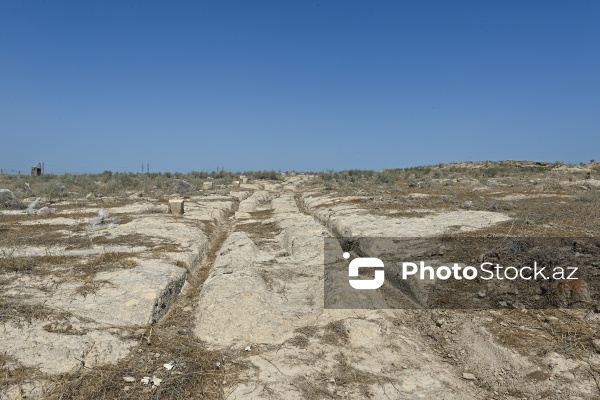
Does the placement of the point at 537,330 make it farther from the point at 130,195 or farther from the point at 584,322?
the point at 130,195

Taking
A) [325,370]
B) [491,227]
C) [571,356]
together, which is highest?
[491,227]

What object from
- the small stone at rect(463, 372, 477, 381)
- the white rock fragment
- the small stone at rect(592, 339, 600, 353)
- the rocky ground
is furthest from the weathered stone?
the small stone at rect(592, 339, 600, 353)

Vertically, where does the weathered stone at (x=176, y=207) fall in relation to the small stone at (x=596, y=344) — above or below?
above

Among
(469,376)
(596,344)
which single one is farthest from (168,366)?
(596,344)

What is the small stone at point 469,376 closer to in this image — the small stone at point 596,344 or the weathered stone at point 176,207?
the small stone at point 596,344

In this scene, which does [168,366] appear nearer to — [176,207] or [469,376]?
[469,376]

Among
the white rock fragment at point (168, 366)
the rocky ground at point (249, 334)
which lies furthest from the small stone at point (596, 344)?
the white rock fragment at point (168, 366)

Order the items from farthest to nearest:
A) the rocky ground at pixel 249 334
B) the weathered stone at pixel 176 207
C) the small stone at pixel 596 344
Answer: the weathered stone at pixel 176 207 → the small stone at pixel 596 344 → the rocky ground at pixel 249 334

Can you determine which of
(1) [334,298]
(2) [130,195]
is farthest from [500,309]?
(2) [130,195]

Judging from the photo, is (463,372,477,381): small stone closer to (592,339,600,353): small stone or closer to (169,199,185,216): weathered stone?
(592,339,600,353): small stone

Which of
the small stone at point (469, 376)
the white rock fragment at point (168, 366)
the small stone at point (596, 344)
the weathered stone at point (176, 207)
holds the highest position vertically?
the weathered stone at point (176, 207)

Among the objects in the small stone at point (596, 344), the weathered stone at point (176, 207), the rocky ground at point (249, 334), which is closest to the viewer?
the rocky ground at point (249, 334)

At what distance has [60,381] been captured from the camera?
3.50 meters

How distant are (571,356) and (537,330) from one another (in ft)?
1.88
